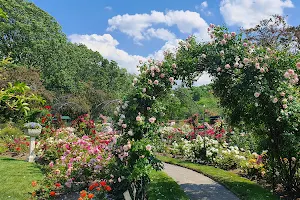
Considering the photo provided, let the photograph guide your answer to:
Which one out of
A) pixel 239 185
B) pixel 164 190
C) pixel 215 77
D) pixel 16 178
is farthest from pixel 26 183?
pixel 239 185

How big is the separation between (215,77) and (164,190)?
2.58 m

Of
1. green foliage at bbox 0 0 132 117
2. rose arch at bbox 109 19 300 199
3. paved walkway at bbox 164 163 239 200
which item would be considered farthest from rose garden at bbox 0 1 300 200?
Result: green foliage at bbox 0 0 132 117

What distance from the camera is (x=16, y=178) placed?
21.6ft

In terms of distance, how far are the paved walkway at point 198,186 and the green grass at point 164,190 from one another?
0.26m

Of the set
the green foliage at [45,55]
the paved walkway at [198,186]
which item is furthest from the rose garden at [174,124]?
the green foliage at [45,55]

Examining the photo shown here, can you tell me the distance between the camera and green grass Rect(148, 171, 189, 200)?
5293 mm

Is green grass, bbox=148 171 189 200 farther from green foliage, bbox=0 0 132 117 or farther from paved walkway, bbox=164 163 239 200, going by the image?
green foliage, bbox=0 0 132 117

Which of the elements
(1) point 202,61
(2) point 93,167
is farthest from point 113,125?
(1) point 202,61

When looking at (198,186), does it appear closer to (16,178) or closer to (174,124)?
(174,124)

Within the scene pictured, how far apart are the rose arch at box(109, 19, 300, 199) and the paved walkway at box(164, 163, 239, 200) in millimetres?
1597

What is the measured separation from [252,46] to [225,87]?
3.59ft

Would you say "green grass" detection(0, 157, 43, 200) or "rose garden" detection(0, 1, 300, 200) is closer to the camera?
"rose garden" detection(0, 1, 300, 200)

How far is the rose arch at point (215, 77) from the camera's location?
4488 mm

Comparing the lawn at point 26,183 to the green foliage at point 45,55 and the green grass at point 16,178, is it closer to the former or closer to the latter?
the green grass at point 16,178
